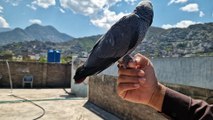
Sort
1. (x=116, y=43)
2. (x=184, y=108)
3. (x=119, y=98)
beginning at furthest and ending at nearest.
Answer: (x=119, y=98) → (x=116, y=43) → (x=184, y=108)

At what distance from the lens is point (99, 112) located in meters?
8.38

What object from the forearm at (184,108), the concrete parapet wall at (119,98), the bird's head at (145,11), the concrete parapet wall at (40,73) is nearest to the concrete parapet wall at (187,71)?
the concrete parapet wall at (119,98)

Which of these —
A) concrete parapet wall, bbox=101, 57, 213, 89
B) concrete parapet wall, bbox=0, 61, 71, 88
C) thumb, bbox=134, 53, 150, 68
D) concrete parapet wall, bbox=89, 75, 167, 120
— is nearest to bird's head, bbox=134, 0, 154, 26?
thumb, bbox=134, 53, 150, 68

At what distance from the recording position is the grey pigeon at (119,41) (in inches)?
59.4

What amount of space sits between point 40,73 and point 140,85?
15626 mm

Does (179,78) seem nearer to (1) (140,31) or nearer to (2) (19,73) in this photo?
(1) (140,31)

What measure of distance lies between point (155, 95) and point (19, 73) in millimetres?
15429

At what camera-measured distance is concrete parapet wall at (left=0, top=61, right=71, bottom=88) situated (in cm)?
1532

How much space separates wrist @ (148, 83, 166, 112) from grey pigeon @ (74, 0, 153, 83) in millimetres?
316

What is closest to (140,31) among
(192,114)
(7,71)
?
(192,114)

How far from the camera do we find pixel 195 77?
468 cm

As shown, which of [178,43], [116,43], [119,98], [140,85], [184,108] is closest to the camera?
[184,108]

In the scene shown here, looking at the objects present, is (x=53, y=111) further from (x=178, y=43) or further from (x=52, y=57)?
(x=178, y=43)

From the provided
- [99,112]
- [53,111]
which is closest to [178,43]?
[99,112]
